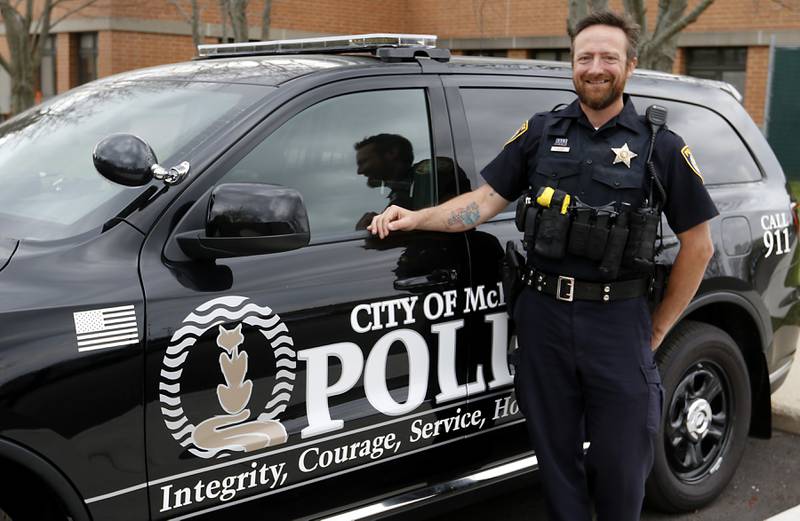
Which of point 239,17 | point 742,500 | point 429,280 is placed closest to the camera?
point 429,280

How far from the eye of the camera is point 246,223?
2.49 m

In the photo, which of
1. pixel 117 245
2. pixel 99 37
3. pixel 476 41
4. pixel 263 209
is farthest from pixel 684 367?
pixel 476 41

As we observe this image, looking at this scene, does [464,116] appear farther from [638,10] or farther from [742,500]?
[638,10]

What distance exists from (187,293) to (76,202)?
476 mm

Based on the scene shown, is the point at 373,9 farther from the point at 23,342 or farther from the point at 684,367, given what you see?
the point at 23,342

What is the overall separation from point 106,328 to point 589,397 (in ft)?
4.98

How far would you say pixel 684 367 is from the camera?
3.73 meters

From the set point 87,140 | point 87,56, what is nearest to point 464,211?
point 87,140

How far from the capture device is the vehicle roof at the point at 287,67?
3055mm

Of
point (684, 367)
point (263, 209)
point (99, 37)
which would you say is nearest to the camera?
point (263, 209)

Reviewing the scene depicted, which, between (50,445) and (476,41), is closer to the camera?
(50,445)

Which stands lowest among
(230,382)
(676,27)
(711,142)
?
→ (230,382)

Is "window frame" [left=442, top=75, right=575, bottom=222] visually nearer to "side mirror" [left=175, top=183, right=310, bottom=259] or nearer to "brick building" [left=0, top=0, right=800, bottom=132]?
"side mirror" [left=175, top=183, right=310, bottom=259]

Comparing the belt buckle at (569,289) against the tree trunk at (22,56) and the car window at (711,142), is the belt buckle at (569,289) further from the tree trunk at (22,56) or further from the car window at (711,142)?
the tree trunk at (22,56)
